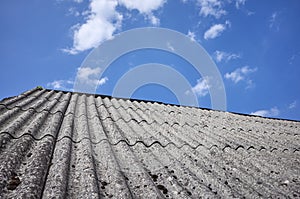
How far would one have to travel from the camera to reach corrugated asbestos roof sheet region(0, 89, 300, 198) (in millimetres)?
1374

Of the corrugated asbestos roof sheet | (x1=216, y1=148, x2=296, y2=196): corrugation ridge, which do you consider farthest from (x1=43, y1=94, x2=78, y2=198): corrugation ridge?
(x1=216, y1=148, x2=296, y2=196): corrugation ridge

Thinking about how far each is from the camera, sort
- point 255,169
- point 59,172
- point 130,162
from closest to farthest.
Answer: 1. point 59,172
2. point 130,162
3. point 255,169

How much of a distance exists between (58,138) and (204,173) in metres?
1.39

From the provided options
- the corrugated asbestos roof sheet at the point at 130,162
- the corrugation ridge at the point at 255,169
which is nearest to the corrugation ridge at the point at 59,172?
the corrugated asbestos roof sheet at the point at 130,162

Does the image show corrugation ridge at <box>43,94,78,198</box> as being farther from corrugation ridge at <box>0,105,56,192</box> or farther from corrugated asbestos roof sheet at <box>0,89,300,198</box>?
corrugation ridge at <box>0,105,56,192</box>

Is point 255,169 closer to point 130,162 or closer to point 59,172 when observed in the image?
point 130,162

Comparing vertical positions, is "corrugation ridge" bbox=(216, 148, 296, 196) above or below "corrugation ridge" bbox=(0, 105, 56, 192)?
below

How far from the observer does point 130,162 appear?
183cm

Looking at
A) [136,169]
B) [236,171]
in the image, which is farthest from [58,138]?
[236,171]

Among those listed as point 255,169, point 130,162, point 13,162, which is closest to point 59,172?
point 13,162

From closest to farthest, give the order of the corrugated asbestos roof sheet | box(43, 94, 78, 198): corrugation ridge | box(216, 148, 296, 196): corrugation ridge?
box(43, 94, 78, 198): corrugation ridge → the corrugated asbestos roof sheet → box(216, 148, 296, 196): corrugation ridge

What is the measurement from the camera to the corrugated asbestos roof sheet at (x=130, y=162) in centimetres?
137

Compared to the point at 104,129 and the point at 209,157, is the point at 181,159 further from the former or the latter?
the point at 104,129

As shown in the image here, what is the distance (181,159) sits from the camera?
2.07 m
